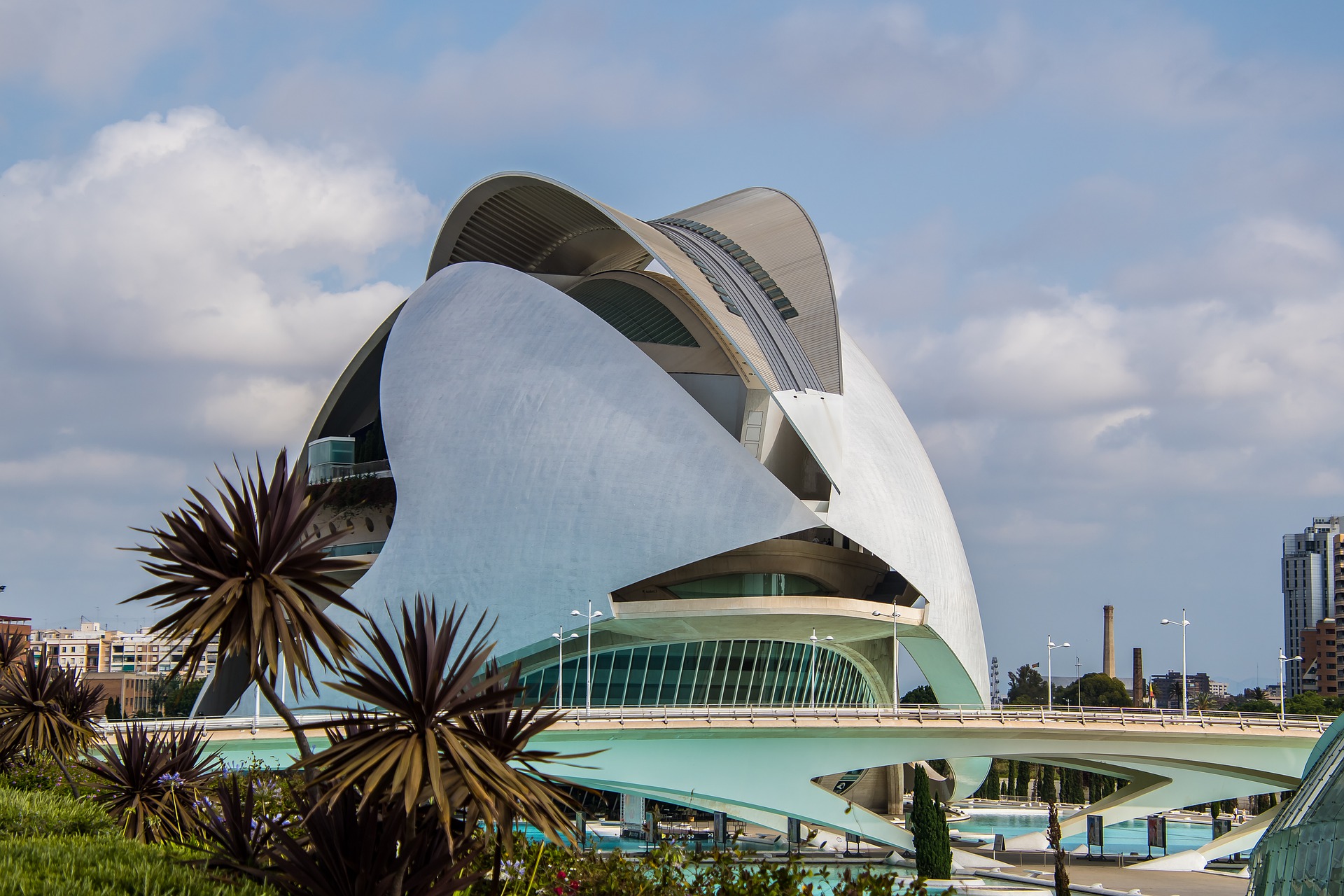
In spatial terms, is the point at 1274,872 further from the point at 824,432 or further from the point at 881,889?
the point at 824,432

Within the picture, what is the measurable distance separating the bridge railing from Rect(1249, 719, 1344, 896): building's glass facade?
2713 cm

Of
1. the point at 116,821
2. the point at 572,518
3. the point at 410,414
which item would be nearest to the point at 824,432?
the point at 572,518

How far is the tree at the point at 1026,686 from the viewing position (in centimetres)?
15550

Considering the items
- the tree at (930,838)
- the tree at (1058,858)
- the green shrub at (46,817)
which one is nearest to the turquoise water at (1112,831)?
the tree at (1058,858)

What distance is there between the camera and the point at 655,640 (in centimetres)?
5066

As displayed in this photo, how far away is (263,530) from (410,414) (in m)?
41.2

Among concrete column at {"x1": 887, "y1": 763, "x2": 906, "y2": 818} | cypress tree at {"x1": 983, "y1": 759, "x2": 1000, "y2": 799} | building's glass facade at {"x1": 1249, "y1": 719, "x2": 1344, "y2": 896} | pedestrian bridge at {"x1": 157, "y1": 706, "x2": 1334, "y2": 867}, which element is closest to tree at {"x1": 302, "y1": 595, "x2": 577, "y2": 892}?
building's glass facade at {"x1": 1249, "y1": 719, "x2": 1344, "y2": 896}

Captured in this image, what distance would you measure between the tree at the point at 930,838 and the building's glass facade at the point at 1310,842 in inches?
1140

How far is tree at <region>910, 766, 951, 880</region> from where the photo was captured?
4434cm

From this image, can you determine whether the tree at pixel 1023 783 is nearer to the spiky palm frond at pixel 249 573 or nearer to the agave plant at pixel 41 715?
the agave plant at pixel 41 715

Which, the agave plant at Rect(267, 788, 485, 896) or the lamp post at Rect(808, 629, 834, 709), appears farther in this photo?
the lamp post at Rect(808, 629, 834, 709)

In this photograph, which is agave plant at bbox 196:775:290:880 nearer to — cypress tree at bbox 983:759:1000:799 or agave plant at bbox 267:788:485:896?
agave plant at bbox 267:788:485:896

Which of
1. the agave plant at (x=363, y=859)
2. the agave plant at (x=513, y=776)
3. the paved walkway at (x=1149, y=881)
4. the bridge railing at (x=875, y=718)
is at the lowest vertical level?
the paved walkway at (x=1149, y=881)

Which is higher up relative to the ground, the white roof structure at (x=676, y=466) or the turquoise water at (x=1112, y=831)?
the white roof structure at (x=676, y=466)
